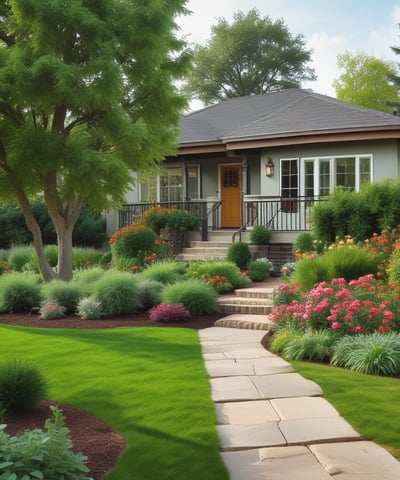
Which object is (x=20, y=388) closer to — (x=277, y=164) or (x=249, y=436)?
(x=249, y=436)

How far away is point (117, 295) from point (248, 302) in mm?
2478

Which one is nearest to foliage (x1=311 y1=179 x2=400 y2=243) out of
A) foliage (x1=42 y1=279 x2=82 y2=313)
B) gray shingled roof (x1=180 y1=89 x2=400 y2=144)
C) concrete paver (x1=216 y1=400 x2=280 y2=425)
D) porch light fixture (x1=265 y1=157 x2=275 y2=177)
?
gray shingled roof (x1=180 y1=89 x2=400 y2=144)

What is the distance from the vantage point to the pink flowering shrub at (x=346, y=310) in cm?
772

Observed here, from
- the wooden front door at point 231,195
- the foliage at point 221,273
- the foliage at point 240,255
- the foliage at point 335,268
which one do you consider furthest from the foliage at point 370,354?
the wooden front door at point 231,195

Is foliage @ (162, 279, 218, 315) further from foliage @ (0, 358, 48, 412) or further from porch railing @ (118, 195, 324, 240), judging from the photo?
porch railing @ (118, 195, 324, 240)

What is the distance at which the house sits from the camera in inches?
676

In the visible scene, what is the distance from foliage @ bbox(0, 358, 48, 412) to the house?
40.7ft

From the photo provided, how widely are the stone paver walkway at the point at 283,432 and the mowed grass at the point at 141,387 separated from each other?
17 cm

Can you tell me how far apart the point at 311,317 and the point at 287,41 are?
40.4 m

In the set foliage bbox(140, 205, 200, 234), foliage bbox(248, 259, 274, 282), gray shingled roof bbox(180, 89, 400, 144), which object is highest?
gray shingled roof bbox(180, 89, 400, 144)

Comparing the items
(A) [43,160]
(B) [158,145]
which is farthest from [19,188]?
(B) [158,145]

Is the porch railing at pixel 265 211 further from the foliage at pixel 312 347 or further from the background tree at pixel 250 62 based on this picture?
the background tree at pixel 250 62

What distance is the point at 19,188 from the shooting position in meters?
13.9

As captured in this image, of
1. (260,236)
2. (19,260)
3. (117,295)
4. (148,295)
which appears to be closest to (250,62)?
(260,236)
